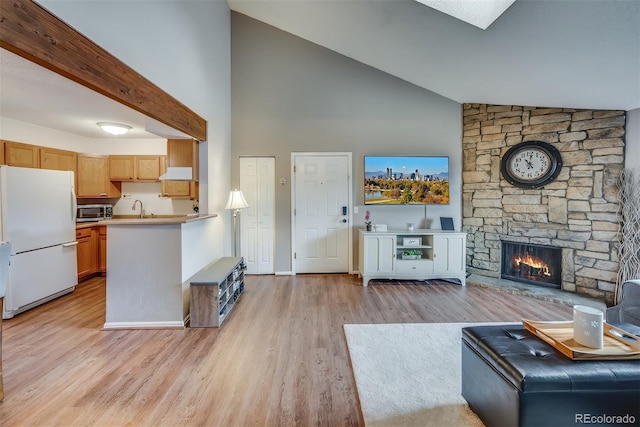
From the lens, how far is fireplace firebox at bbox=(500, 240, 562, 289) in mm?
3859

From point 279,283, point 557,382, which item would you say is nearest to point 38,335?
point 279,283

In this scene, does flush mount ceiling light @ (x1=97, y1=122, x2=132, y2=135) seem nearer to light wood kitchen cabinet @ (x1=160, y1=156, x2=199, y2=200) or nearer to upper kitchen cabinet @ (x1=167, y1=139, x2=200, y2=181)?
upper kitchen cabinet @ (x1=167, y1=139, x2=200, y2=181)

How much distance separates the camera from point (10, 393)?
1885mm

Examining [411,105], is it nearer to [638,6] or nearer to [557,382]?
[638,6]

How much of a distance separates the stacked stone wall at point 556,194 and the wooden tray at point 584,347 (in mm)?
2600

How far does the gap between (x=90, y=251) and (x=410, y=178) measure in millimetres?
5315

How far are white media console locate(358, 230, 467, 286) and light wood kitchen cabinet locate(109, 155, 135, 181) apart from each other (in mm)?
4153

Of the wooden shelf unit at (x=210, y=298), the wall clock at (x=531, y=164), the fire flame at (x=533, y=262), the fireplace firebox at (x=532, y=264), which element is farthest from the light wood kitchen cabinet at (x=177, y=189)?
the fire flame at (x=533, y=262)

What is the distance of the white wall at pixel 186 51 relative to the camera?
Result: 1.96 m

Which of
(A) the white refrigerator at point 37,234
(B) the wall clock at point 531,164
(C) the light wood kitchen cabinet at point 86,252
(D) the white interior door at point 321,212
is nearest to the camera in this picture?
(A) the white refrigerator at point 37,234

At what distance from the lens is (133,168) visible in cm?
477

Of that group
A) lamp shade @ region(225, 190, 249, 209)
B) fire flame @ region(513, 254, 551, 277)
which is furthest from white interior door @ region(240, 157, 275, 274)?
fire flame @ region(513, 254, 551, 277)

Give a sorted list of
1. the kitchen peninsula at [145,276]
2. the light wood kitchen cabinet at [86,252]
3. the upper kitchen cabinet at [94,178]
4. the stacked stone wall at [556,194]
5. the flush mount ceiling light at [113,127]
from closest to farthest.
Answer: the kitchen peninsula at [145,276] < the stacked stone wall at [556,194] < the flush mount ceiling light at [113,127] < the light wood kitchen cabinet at [86,252] < the upper kitchen cabinet at [94,178]

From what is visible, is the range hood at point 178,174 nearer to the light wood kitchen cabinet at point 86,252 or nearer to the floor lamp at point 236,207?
the floor lamp at point 236,207
